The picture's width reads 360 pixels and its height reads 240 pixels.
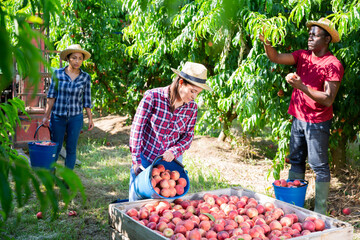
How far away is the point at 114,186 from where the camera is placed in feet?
15.6

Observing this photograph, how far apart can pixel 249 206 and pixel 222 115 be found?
3.65m

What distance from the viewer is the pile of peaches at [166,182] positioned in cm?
245

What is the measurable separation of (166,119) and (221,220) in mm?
873

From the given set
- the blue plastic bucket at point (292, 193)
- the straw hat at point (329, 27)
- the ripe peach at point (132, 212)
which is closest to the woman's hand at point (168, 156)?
the ripe peach at point (132, 212)

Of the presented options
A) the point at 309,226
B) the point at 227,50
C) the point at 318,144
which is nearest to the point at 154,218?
the point at 309,226

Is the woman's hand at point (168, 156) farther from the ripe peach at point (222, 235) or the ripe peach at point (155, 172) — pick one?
the ripe peach at point (222, 235)

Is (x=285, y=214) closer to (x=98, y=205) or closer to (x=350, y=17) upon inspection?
(x=350, y=17)

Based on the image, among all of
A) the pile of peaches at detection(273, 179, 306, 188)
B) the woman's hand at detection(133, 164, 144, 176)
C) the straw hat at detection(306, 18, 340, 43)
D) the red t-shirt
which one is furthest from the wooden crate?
the straw hat at detection(306, 18, 340, 43)

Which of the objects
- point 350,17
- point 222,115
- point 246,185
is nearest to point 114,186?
point 246,185

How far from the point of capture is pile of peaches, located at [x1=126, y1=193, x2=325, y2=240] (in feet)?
7.07

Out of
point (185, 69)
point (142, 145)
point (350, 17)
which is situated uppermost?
point (350, 17)

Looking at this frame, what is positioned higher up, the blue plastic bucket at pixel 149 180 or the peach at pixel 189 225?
the blue plastic bucket at pixel 149 180

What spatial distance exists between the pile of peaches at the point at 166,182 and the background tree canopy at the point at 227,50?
0.94 meters

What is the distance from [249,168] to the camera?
575cm
